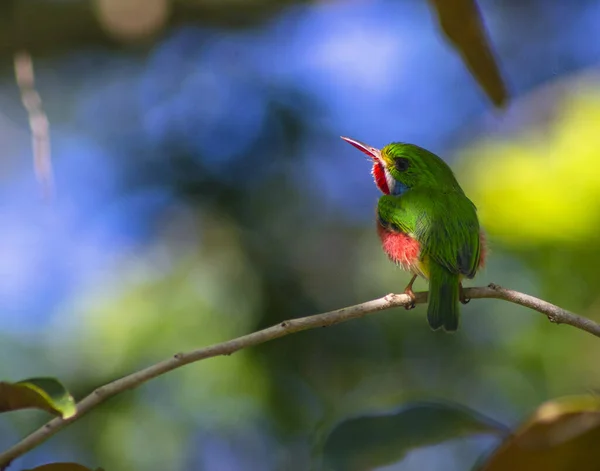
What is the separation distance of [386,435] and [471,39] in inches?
31.1

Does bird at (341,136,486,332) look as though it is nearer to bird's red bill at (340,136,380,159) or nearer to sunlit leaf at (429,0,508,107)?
bird's red bill at (340,136,380,159)

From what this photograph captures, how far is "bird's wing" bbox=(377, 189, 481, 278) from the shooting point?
2742 mm

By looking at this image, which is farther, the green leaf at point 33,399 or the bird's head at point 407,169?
the bird's head at point 407,169

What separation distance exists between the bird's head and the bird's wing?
0.13 metres

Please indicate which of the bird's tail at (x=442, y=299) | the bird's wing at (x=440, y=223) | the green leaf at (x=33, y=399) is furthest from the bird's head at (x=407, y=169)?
the green leaf at (x=33, y=399)

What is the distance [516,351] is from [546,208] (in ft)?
3.35

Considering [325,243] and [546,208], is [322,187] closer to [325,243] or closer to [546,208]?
[325,243]

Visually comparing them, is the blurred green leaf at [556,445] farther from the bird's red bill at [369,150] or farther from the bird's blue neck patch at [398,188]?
the bird's red bill at [369,150]

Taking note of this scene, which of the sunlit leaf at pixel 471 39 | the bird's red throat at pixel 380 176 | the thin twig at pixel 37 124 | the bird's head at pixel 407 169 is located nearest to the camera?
the sunlit leaf at pixel 471 39

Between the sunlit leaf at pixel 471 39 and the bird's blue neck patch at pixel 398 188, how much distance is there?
163 centimetres

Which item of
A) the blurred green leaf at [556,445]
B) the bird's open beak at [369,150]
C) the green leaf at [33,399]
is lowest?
the blurred green leaf at [556,445]

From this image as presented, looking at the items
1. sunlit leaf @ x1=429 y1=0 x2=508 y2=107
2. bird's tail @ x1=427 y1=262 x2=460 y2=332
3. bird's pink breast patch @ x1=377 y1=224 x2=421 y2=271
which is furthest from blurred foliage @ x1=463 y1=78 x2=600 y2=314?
sunlit leaf @ x1=429 y1=0 x2=508 y2=107

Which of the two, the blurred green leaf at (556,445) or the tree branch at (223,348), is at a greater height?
the tree branch at (223,348)

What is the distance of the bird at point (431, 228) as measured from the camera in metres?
2.64
